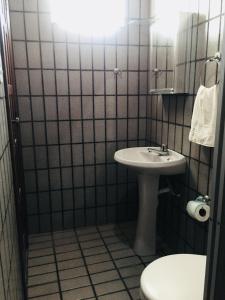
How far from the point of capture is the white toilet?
105cm

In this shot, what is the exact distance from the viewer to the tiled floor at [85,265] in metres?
1.73

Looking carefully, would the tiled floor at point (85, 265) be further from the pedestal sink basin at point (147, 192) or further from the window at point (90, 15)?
the window at point (90, 15)

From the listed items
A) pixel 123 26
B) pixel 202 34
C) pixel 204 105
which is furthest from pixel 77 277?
pixel 123 26

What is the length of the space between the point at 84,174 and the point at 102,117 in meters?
0.55

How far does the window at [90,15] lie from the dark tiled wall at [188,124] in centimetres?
42

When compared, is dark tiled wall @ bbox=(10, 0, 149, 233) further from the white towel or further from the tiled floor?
the white towel

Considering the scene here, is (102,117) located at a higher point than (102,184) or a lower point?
higher

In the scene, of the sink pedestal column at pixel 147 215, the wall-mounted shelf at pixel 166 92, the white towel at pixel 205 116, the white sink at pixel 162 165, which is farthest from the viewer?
the sink pedestal column at pixel 147 215

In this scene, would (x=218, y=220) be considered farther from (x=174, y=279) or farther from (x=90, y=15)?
(x=90, y=15)

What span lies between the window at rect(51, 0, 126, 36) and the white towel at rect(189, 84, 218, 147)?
3.56ft

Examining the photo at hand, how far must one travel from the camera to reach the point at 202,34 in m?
1.56

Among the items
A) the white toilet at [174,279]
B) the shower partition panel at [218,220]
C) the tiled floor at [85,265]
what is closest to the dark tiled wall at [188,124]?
the tiled floor at [85,265]

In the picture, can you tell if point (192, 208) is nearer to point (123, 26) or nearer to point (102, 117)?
point (102, 117)

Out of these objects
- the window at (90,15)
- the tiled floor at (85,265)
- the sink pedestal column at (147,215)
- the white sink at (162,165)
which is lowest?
the tiled floor at (85,265)
